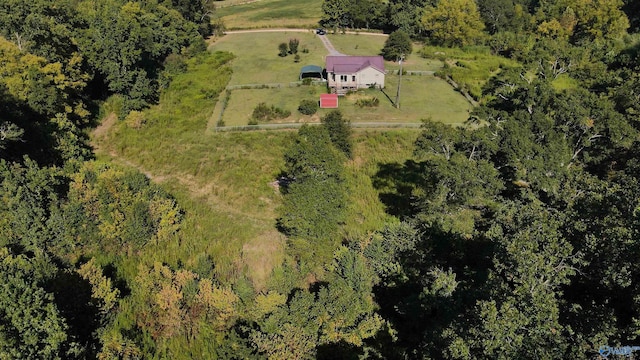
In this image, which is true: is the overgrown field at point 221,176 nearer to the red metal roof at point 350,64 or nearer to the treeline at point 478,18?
the red metal roof at point 350,64

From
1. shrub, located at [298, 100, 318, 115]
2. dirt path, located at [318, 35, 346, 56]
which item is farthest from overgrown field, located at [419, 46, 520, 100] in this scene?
shrub, located at [298, 100, 318, 115]

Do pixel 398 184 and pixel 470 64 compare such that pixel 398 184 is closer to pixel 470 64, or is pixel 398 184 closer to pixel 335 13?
pixel 470 64

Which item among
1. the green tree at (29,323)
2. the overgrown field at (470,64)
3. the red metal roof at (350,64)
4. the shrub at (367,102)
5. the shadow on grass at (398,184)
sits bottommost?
the shadow on grass at (398,184)

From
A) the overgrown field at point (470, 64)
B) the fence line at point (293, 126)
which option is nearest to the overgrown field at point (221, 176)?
the fence line at point (293, 126)

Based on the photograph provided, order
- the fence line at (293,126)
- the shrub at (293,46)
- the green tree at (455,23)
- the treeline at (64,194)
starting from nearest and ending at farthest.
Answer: the treeline at (64,194) < the fence line at (293,126) < the shrub at (293,46) < the green tree at (455,23)

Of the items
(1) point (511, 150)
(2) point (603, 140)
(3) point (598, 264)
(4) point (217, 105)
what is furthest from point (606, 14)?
(3) point (598, 264)

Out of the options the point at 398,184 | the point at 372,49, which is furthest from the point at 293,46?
the point at 398,184
